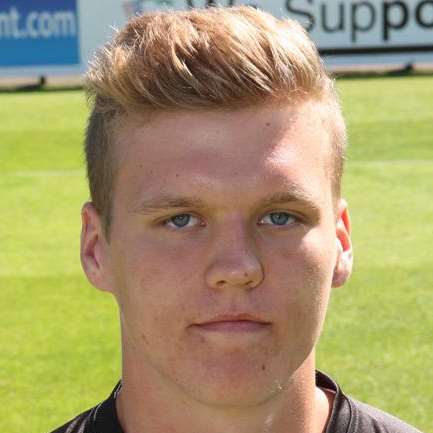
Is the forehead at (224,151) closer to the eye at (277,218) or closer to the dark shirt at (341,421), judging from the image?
the eye at (277,218)

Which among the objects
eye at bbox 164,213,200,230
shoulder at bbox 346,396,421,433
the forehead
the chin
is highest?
the forehead

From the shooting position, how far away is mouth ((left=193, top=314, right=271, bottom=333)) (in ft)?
6.89

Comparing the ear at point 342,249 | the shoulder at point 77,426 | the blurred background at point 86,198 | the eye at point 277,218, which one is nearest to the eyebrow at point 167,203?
the eye at point 277,218

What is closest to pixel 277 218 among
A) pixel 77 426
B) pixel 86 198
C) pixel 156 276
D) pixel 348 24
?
pixel 156 276

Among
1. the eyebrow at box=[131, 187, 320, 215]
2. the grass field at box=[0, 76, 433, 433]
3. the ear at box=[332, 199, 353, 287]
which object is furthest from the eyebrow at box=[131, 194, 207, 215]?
the grass field at box=[0, 76, 433, 433]

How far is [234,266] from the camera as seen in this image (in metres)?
2.08

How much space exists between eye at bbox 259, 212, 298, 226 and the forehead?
50mm

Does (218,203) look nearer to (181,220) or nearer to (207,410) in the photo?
(181,220)

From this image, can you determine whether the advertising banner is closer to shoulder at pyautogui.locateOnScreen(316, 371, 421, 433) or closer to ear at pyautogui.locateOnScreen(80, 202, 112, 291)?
ear at pyautogui.locateOnScreen(80, 202, 112, 291)

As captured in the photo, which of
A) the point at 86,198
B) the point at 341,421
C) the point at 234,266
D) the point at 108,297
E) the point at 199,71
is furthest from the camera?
the point at 86,198

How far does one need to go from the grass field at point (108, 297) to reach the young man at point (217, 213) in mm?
3112

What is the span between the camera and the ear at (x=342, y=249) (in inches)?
95.3

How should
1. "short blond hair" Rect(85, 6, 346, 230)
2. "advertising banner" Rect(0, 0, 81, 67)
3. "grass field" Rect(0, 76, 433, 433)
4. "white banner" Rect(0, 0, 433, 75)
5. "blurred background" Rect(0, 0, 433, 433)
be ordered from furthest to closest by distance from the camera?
1. "white banner" Rect(0, 0, 433, 75)
2. "advertising banner" Rect(0, 0, 81, 67)
3. "blurred background" Rect(0, 0, 433, 433)
4. "grass field" Rect(0, 76, 433, 433)
5. "short blond hair" Rect(85, 6, 346, 230)

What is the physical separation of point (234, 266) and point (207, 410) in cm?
31
